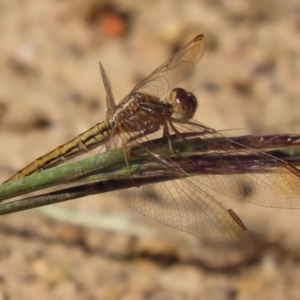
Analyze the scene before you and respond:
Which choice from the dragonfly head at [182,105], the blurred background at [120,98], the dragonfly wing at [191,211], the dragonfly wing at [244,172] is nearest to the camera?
the dragonfly wing at [244,172]

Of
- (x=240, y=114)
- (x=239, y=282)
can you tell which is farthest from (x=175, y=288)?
(x=240, y=114)

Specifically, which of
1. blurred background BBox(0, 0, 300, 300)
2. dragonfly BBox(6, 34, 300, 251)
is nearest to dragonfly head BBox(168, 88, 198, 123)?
dragonfly BBox(6, 34, 300, 251)

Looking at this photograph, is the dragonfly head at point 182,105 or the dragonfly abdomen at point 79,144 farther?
the dragonfly abdomen at point 79,144

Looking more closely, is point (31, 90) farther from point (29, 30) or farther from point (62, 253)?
point (62, 253)

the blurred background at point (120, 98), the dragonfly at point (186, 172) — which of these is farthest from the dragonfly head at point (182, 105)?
the blurred background at point (120, 98)

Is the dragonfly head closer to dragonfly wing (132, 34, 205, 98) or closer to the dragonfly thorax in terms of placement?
the dragonfly thorax

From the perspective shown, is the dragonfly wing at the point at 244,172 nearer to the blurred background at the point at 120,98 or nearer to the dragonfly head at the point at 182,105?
the dragonfly head at the point at 182,105

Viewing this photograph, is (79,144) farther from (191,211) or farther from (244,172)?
(244,172)
